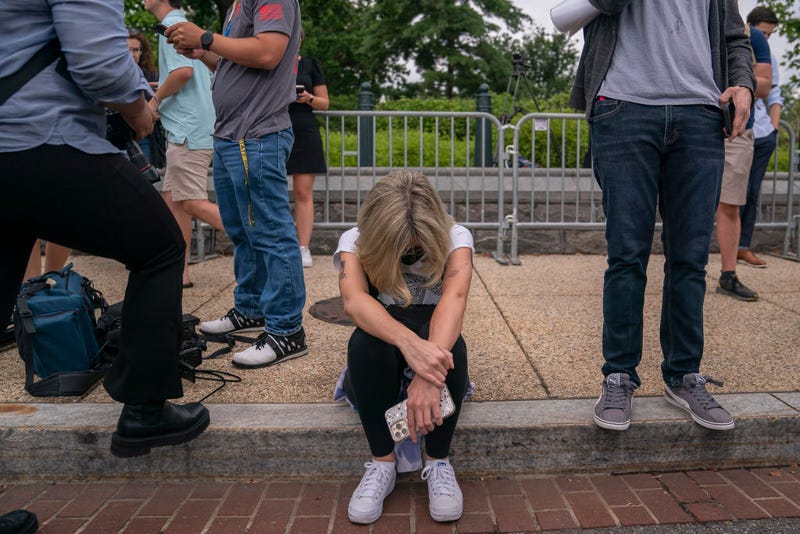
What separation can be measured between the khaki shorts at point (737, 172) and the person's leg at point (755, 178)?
956mm

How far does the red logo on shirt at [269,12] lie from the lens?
3.16 metres

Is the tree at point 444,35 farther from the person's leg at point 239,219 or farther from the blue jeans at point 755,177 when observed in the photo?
the person's leg at point 239,219

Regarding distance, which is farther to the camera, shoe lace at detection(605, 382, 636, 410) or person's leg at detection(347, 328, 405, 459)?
shoe lace at detection(605, 382, 636, 410)

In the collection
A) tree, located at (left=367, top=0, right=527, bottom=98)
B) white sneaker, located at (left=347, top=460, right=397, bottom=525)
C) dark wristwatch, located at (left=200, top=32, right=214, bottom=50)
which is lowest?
white sneaker, located at (left=347, top=460, right=397, bottom=525)

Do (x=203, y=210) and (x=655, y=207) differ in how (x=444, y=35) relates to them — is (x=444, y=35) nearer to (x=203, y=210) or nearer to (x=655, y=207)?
(x=203, y=210)

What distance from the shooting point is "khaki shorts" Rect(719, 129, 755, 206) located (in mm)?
4676

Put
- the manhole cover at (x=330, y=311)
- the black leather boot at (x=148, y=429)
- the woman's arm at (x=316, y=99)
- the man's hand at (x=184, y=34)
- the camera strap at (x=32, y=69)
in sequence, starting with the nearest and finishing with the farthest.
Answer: the camera strap at (x=32, y=69) → the black leather boot at (x=148, y=429) → the man's hand at (x=184, y=34) → the manhole cover at (x=330, y=311) → the woman's arm at (x=316, y=99)

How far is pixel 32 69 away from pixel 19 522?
1.38m

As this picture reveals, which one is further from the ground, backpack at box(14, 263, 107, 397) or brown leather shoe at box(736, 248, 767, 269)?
backpack at box(14, 263, 107, 397)

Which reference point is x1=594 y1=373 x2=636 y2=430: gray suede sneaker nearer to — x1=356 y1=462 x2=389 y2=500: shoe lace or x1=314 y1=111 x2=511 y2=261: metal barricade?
x1=356 y1=462 x2=389 y2=500: shoe lace

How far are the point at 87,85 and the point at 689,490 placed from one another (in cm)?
243

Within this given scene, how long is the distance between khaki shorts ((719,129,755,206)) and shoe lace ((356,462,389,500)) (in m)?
3.42

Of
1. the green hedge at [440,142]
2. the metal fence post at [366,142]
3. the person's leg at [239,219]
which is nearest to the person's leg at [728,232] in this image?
the green hedge at [440,142]

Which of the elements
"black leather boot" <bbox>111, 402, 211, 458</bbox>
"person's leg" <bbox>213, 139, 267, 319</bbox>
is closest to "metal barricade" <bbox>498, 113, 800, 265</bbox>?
"person's leg" <bbox>213, 139, 267, 319</bbox>
